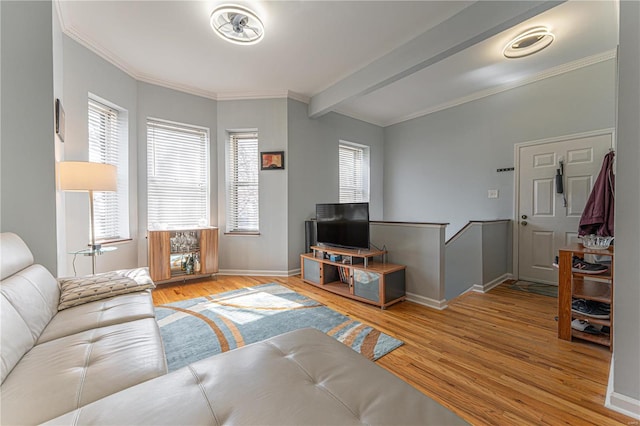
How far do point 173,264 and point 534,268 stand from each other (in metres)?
4.93

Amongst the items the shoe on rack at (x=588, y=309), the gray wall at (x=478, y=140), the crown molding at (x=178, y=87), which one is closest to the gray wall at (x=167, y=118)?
the crown molding at (x=178, y=87)

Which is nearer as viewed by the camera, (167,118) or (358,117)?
(167,118)

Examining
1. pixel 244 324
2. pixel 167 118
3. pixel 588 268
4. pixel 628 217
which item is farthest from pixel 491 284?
pixel 167 118

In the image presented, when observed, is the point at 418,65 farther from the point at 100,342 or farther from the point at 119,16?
the point at 100,342

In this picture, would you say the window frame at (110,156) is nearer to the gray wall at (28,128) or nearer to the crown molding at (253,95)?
the gray wall at (28,128)

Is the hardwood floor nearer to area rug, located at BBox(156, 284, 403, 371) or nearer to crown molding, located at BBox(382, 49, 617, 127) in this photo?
area rug, located at BBox(156, 284, 403, 371)

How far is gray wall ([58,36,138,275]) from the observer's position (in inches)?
104

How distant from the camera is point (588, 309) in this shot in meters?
2.02

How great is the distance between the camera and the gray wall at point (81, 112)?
265 cm

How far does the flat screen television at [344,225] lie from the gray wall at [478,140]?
2113 millimetres

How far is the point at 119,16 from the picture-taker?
2.39 metres

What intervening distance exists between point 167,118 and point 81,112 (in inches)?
39.7

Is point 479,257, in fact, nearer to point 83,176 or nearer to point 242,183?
point 242,183

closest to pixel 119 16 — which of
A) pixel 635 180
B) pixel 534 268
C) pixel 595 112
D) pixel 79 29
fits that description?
pixel 79 29
